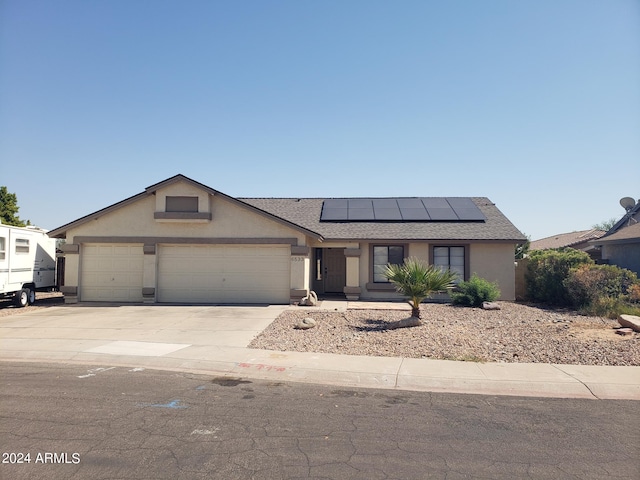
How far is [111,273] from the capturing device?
1869 centimetres

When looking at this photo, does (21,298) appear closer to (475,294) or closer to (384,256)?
Answer: (384,256)

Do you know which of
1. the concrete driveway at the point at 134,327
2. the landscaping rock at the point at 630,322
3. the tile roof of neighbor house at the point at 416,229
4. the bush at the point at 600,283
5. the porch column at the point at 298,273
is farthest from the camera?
the tile roof of neighbor house at the point at 416,229

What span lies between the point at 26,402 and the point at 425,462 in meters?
5.60

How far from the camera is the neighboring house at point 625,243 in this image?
66.6 feet

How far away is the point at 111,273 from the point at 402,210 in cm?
1354

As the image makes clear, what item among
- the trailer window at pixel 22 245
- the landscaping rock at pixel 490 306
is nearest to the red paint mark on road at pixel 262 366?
the landscaping rock at pixel 490 306

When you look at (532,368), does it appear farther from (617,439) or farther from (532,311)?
(532,311)

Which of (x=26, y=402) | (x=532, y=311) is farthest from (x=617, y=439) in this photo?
(x=532, y=311)

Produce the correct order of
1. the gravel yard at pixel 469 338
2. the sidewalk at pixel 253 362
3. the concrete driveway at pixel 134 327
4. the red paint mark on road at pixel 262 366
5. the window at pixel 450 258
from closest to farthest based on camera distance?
the sidewalk at pixel 253 362 < the red paint mark on road at pixel 262 366 < the gravel yard at pixel 469 338 < the concrete driveway at pixel 134 327 < the window at pixel 450 258

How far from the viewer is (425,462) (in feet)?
15.6

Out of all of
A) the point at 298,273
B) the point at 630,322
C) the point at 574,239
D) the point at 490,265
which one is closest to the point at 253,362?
the point at 298,273

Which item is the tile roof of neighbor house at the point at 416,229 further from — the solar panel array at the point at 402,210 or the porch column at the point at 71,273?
the porch column at the point at 71,273

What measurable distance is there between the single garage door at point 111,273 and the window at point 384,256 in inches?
385

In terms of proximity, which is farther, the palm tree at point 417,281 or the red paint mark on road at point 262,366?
the palm tree at point 417,281
